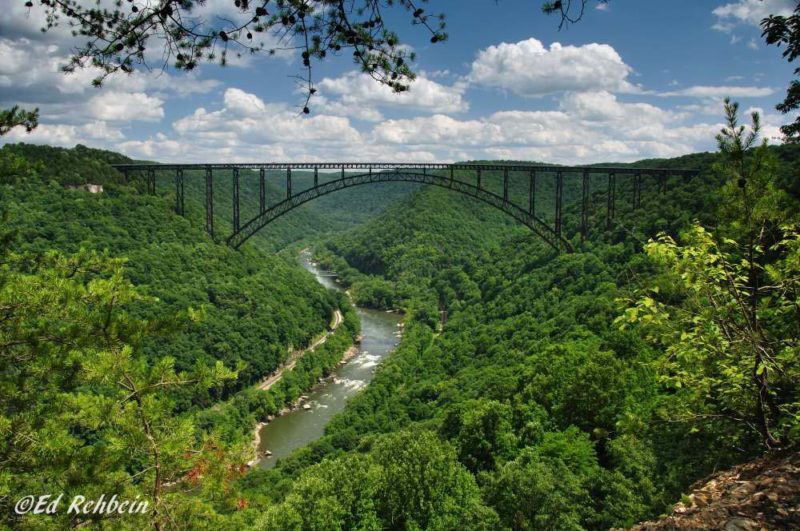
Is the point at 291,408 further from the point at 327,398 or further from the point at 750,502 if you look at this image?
the point at 750,502

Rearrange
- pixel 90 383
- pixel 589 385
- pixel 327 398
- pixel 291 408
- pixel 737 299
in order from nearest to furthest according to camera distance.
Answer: pixel 737 299
pixel 90 383
pixel 589 385
pixel 291 408
pixel 327 398

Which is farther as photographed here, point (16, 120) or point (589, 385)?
point (589, 385)

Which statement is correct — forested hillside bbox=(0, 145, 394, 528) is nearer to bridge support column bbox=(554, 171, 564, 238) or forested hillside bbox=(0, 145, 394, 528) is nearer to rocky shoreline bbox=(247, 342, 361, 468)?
rocky shoreline bbox=(247, 342, 361, 468)

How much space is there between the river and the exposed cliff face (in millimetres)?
21269

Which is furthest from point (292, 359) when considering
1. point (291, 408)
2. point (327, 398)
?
point (291, 408)

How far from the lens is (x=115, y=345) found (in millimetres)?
5105

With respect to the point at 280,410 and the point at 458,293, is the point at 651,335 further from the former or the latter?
the point at 458,293

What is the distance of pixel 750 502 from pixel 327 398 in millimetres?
27984

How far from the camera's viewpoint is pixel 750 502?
3709mm

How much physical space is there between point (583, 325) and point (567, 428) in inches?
355

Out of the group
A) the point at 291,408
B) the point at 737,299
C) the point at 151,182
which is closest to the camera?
the point at 737,299

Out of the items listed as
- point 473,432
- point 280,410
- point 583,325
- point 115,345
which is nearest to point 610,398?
point 473,432

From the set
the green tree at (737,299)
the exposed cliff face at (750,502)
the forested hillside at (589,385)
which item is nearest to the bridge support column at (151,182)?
the forested hillside at (589,385)

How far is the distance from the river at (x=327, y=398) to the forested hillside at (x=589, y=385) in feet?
7.37
